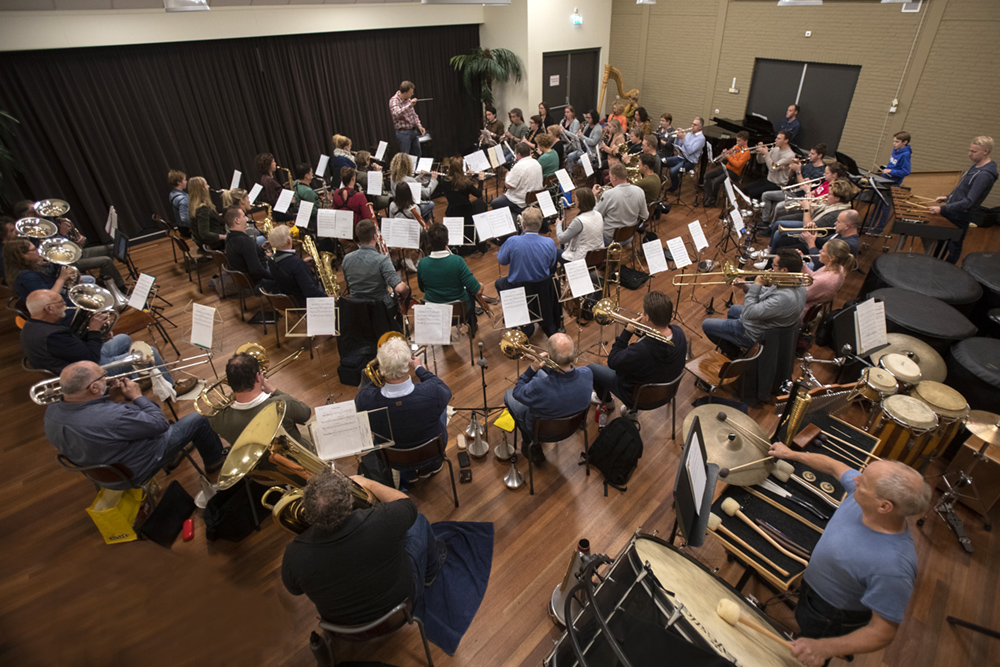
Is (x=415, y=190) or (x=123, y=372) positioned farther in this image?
(x=415, y=190)

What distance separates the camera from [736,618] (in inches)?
72.9

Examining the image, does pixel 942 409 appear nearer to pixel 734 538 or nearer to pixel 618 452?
pixel 734 538

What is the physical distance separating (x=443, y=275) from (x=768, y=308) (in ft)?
9.74

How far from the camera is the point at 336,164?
7.91 m

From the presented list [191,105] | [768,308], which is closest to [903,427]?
[768,308]

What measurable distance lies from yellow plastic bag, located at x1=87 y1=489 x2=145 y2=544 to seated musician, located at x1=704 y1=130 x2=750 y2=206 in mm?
8567

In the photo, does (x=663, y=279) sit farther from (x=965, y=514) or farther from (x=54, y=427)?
(x=54, y=427)

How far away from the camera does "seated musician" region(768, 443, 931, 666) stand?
6.50 feet

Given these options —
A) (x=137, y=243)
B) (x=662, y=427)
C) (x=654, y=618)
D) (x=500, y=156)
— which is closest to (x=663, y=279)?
(x=662, y=427)

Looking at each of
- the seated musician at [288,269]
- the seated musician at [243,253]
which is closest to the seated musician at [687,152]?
A: the seated musician at [288,269]

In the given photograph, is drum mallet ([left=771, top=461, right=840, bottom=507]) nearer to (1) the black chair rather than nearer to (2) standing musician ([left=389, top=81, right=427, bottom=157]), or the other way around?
(1) the black chair

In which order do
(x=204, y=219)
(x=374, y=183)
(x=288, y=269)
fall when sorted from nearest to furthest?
(x=288, y=269)
(x=204, y=219)
(x=374, y=183)

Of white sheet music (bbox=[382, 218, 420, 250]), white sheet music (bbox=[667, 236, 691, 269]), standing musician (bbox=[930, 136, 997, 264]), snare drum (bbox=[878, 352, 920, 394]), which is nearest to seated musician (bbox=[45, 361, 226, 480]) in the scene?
white sheet music (bbox=[382, 218, 420, 250])

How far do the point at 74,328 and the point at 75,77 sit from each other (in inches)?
225
